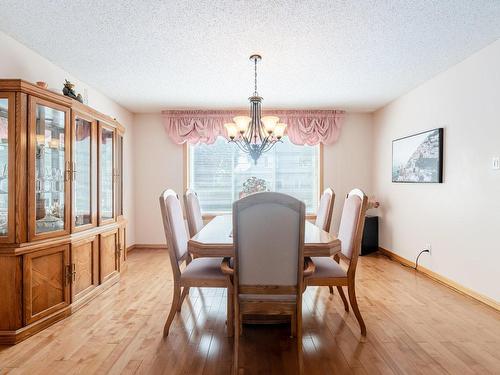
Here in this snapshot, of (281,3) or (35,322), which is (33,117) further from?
(281,3)

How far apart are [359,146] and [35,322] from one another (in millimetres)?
4832

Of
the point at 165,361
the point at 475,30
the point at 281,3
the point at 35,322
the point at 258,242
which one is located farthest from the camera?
the point at 475,30

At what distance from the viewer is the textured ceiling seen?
2168 millimetres

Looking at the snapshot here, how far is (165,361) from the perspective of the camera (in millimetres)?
1867

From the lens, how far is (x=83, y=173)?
2.90m

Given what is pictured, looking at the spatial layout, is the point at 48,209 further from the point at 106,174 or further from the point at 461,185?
the point at 461,185

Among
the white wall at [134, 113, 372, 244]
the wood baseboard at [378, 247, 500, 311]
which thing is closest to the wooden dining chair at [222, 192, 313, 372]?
the wood baseboard at [378, 247, 500, 311]

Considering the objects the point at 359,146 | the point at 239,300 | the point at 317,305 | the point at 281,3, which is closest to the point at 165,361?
the point at 239,300

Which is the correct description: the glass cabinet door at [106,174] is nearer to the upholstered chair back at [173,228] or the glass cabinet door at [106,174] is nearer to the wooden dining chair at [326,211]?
the upholstered chair back at [173,228]

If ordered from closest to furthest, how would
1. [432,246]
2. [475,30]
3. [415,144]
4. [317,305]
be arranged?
[475,30]
[317,305]
[432,246]
[415,144]

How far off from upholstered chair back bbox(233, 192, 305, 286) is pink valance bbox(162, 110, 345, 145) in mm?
3416

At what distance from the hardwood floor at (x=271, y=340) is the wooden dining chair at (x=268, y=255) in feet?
1.09

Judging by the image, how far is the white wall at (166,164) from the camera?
514 centimetres

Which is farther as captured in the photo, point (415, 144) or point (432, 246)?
point (415, 144)
